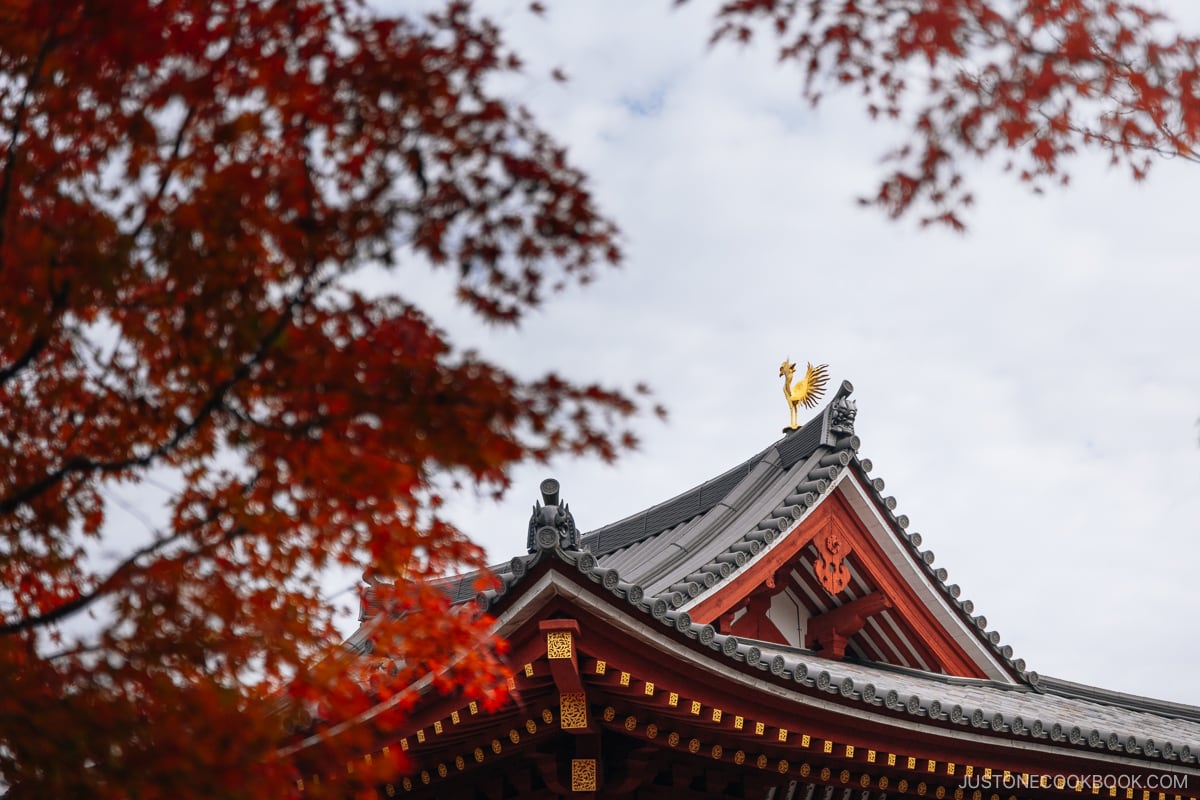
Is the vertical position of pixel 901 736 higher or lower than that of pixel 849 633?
lower

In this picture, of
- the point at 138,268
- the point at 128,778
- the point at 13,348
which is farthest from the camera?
the point at 13,348

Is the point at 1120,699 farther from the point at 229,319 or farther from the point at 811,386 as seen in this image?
the point at 229,319

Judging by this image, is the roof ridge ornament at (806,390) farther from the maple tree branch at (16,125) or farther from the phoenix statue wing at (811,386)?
the maple tree branch at (16,125)

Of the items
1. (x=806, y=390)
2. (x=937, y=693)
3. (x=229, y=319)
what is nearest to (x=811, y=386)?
(x=806, y=390)

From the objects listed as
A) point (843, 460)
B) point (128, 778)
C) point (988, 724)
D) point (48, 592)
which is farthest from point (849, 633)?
point (128, 778)

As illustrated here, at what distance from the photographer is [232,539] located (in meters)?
3.94

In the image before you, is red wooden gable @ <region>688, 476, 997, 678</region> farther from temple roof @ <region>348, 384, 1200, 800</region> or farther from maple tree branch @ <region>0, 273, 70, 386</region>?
maple tree branch @ <region>0, 273, 70, 386</region>

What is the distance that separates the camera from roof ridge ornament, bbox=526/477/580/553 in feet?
21.7

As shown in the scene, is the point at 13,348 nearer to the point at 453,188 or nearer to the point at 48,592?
the point at 48,592

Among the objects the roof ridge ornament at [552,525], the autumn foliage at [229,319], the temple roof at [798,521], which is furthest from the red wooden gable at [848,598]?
the autumn foliage at [229,319]

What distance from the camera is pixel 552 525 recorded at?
696 centimetres

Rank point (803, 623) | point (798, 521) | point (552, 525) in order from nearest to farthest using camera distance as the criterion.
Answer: point (552, 525) → point (798, 521) → point (803, 623)

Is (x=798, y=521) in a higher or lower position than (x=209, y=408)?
higher

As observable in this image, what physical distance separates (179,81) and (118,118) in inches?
12.6
